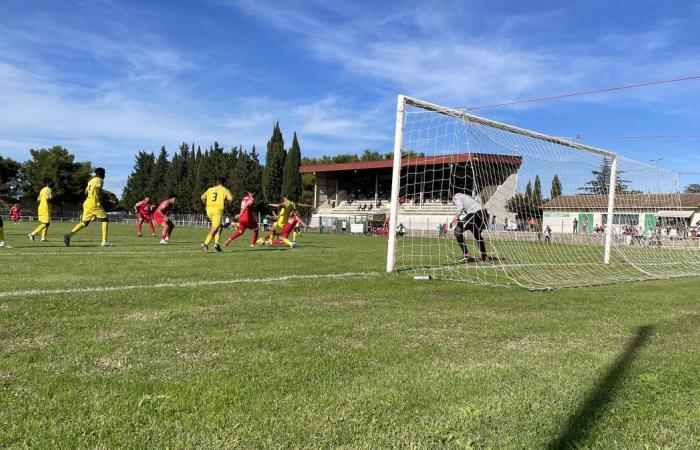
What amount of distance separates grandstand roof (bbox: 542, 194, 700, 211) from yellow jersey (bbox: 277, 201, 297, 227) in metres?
7.64

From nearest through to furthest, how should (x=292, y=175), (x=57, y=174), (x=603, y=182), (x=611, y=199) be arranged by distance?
(x=611, y=199) < (x=603, y=182) < (x=292, y=175) < (x=57, y=174)

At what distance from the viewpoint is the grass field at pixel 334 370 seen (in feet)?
7.79

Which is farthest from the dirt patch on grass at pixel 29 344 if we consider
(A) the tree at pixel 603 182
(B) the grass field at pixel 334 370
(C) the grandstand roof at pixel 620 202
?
(A) the tree at pixel 603 182

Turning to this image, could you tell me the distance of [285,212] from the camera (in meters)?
16.4

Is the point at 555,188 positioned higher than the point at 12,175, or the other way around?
the point at 12,175

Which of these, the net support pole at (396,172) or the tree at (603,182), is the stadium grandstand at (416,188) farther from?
the tree at (603,182)

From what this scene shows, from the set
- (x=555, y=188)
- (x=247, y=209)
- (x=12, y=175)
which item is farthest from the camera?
(x=12, y=175)

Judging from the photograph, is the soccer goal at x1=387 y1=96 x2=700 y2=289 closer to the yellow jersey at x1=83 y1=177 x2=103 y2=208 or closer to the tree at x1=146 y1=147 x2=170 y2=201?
the yellow jersey at x1=83 y1=177 x2=103 y2=208

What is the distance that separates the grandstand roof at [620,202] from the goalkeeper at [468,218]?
226cm

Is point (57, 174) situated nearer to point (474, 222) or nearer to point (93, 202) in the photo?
point (93, 202)

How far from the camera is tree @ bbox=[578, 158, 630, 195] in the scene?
13359 mm

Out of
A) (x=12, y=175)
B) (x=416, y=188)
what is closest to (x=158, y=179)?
(x=12, y=175)

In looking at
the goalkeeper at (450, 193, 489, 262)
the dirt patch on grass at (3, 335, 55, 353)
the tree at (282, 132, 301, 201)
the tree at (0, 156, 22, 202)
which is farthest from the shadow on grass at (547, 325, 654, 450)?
the tree at (0, 156, 22, 202)

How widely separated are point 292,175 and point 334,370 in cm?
6244
